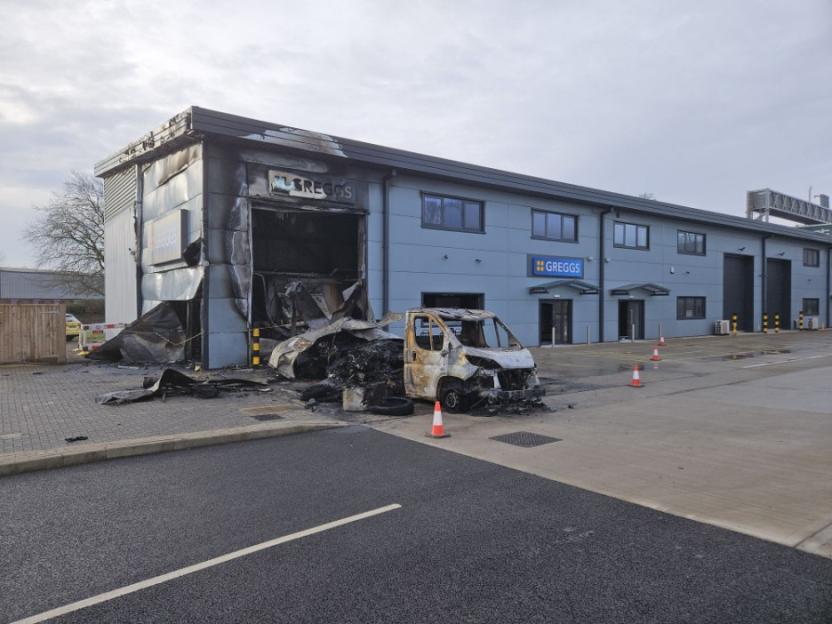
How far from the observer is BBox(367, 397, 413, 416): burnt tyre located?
33.0 ft

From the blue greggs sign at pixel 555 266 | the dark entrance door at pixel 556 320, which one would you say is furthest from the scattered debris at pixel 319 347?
the dark entrance door at pixel 556 320

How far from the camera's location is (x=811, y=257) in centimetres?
4288

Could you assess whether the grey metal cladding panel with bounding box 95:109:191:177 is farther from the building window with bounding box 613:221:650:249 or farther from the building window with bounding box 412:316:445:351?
the building window with bounding box 613:221:650:249

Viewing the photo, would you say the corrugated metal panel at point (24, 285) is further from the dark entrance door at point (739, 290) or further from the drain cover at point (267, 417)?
the dark entrance door at point (739, 290)

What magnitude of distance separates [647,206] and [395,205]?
15.6 meters

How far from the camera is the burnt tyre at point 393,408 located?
1005cm

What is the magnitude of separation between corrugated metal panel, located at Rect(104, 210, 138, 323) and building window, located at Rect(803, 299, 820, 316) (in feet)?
149

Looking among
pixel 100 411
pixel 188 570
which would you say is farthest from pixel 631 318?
pixel 188 570

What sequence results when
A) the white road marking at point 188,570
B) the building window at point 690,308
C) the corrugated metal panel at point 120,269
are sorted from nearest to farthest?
the white road marking at point 188,570 < the corrugated metal panel at point 120,269 < the building window at point 690,308

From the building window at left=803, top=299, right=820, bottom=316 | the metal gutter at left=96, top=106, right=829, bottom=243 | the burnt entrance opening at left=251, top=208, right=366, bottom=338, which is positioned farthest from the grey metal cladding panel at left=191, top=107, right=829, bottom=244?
the building window at left=803, top=299, right=820, bottom=316

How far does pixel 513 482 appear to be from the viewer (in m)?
6.05

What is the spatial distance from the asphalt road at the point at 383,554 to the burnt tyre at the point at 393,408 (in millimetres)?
3619

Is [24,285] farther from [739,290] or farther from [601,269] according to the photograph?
[739,290]

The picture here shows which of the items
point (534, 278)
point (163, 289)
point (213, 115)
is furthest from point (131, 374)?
point (534, 278)
